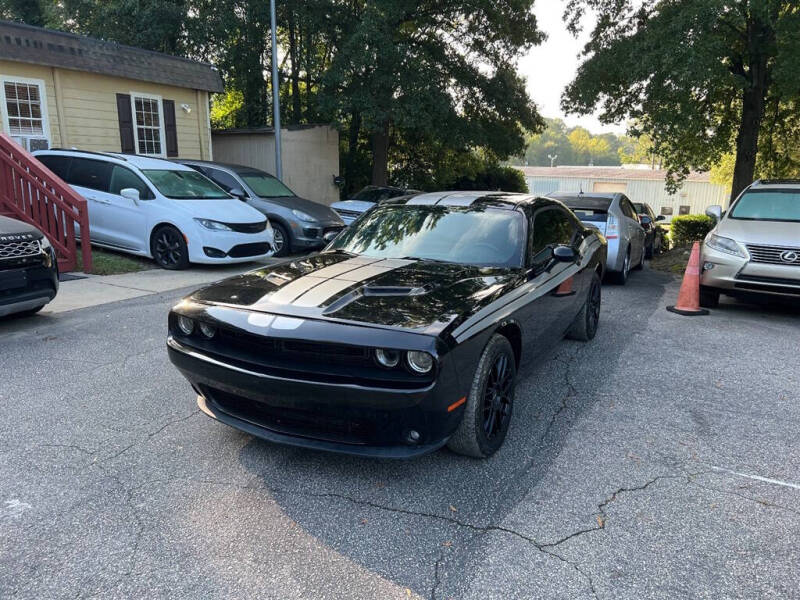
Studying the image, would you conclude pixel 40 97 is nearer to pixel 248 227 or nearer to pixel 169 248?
pixel 169 248

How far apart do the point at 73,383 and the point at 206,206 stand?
5.45 m

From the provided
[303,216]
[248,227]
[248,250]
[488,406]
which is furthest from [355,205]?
[488,406]

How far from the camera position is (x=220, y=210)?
31.1ft

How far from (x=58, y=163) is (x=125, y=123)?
435cm

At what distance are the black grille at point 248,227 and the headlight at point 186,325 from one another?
20.2 feet

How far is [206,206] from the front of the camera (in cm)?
947

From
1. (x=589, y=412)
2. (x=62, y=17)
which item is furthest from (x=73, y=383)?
(x=62, y=17)

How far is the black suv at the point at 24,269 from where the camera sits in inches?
217

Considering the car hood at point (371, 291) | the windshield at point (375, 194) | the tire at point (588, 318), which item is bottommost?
the tire at point (588, 318)

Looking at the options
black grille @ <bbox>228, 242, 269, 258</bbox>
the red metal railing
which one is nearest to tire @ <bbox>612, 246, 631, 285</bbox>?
black grille @ <bbox>228, 242, 269, 258</bbox>

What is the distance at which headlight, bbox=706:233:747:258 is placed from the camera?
23.2ft

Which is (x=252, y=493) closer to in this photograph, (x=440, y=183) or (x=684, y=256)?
(x=684, y=256)

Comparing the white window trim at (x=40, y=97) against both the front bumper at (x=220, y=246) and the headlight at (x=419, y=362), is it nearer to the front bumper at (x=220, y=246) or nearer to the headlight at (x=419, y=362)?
the front bumper at (x=220, y=246)

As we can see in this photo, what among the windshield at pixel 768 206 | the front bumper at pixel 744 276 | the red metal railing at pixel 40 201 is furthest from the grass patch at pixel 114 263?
the windshield at pixel 768 206
